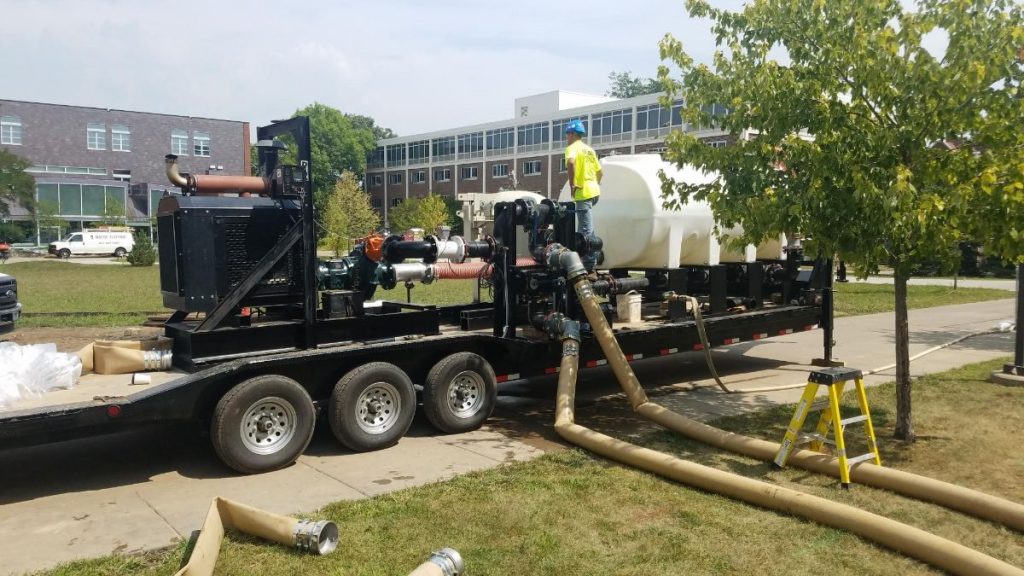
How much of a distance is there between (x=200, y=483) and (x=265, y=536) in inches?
63.8

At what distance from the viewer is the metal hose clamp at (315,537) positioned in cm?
489

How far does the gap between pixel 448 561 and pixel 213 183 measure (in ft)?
14.7

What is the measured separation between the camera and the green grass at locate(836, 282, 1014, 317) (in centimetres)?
2087

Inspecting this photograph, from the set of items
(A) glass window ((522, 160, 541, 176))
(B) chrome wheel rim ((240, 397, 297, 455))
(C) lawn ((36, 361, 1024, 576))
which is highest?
(A) glass window ((522, 160, 541, 176))

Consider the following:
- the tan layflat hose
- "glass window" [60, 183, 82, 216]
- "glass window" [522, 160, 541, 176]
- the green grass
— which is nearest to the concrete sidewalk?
the tan layflat hose

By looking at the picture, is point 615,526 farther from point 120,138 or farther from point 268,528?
point 120,138

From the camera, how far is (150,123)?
6366 centimetres

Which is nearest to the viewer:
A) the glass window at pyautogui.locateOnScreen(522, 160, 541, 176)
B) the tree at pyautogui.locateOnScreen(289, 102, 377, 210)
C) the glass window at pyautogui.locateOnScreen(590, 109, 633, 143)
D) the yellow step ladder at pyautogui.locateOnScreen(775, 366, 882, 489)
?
the yellow step ladder at pyautogui.locateOnScreen(775, 366, 882, 489)

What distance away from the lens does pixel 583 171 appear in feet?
29.2

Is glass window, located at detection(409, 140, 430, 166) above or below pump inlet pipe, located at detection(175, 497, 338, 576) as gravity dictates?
above

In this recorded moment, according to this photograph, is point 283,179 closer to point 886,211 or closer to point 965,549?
point 886,211

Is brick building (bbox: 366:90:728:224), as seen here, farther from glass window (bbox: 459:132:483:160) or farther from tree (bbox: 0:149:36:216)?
tree (bbox: 0:149:36:216)

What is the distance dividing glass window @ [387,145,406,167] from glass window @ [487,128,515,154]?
1728 cm

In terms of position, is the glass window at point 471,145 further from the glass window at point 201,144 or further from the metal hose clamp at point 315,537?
the metal hose clamp at point 315,537
